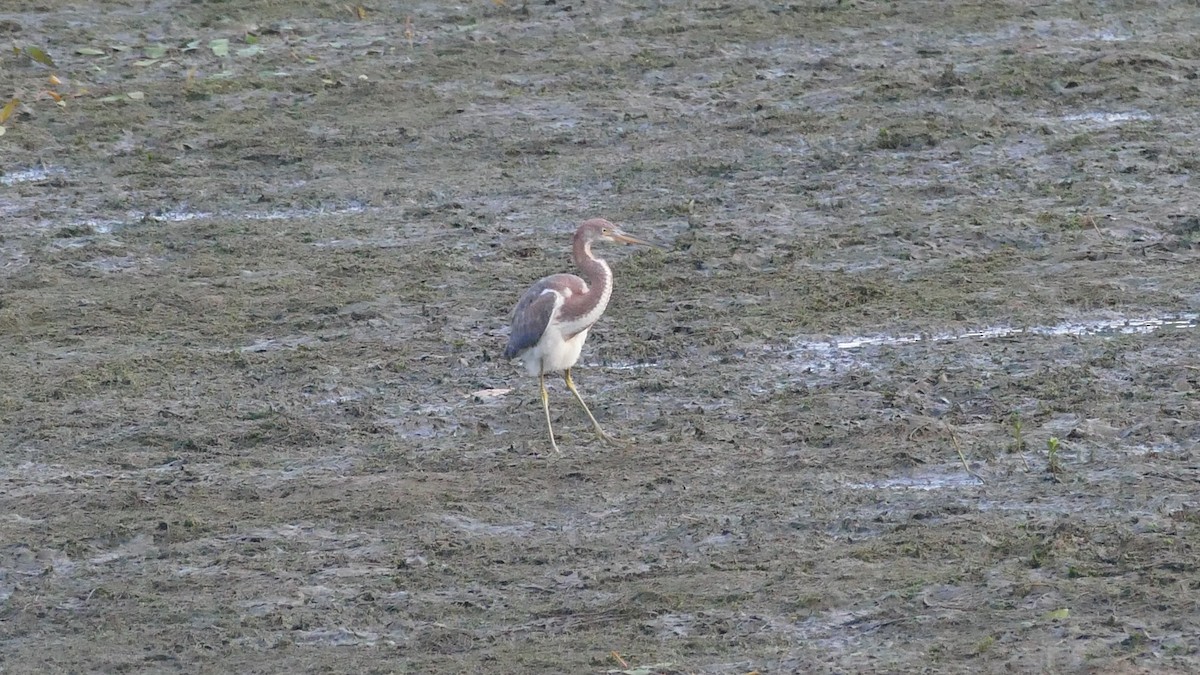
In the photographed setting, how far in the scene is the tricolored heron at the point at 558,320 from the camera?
8648mm

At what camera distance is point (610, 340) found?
977 centimetres

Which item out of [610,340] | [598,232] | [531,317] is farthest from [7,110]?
[531,317]

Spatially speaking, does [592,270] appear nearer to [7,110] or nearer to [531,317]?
[531,317]

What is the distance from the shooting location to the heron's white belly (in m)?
8.66

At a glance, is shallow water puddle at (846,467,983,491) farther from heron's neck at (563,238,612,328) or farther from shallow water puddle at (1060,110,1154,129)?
shallow water puddle at (1060,110,1154,129)

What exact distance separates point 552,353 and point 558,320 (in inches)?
6.1

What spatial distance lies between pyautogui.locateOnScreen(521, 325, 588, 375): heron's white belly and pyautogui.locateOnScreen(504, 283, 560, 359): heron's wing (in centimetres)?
3

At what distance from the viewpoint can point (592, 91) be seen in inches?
542

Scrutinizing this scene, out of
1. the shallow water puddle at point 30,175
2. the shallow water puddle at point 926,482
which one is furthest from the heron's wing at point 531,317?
the shallow water puddle at point 30,175

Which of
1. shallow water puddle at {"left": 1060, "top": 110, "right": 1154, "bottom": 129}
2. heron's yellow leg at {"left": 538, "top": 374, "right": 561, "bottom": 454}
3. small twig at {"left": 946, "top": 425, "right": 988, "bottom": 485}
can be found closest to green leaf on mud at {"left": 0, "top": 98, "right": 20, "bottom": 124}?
heron's yellow leg at {"left": 538, "top": 374, "right": 561, "bottom": 454}

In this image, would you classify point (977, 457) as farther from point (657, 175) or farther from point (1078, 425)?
point (657, 175)

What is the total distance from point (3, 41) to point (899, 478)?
1033 centimetres

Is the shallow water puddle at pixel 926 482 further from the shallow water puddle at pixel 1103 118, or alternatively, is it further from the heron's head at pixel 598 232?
the shallow water puddle at pixel 1103 118

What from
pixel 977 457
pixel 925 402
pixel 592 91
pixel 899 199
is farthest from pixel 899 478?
pixel 592 91
